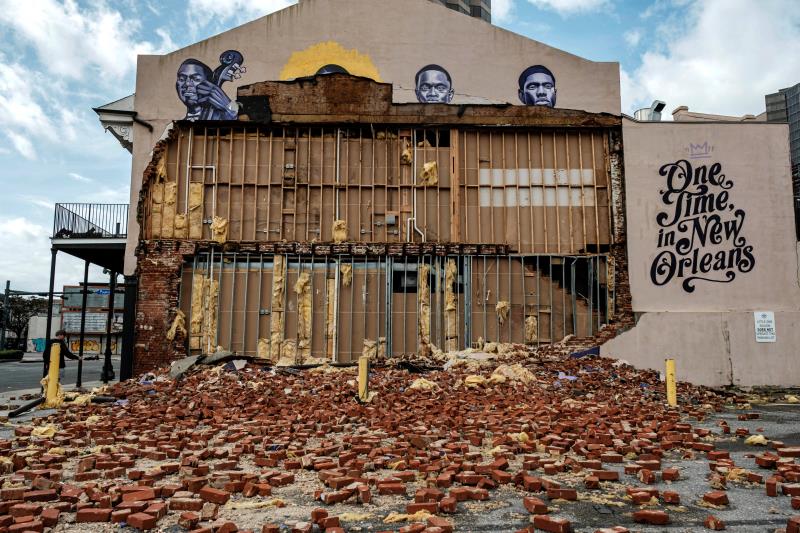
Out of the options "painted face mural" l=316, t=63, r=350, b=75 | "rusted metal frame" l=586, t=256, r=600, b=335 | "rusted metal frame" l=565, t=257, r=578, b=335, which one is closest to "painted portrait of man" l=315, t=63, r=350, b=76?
"painted face mural" l=316, t=63, r=350, b=75

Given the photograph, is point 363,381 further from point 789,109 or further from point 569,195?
point 789,109

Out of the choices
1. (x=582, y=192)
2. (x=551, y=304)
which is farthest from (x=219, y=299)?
(x=582, y=192)

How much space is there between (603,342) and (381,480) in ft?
37.7

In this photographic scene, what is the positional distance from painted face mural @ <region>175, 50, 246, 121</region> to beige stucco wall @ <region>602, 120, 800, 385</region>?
10.7 metres

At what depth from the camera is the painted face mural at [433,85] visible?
16016mm

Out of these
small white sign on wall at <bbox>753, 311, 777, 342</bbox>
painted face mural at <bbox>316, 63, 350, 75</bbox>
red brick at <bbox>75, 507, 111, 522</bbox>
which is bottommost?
red brick at <bbox>75, 507, 111, 522</bbox>

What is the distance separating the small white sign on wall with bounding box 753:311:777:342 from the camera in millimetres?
14781

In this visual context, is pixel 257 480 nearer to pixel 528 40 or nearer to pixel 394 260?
pixel 394 260

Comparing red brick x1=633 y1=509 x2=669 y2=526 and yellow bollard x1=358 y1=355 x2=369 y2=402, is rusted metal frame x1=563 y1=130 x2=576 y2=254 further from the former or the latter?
red brick x1=633 y1=509 x2=669 y2=526

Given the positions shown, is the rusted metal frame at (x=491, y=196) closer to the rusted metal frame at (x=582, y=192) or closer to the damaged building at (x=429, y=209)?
the damaged building at (x=429, y=209)

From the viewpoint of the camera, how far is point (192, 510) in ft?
13.1

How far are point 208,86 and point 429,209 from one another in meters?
6.80

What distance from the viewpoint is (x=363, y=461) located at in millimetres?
5211

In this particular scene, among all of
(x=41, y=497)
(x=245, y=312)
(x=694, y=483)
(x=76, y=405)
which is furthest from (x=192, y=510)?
(x=245, y=312)
